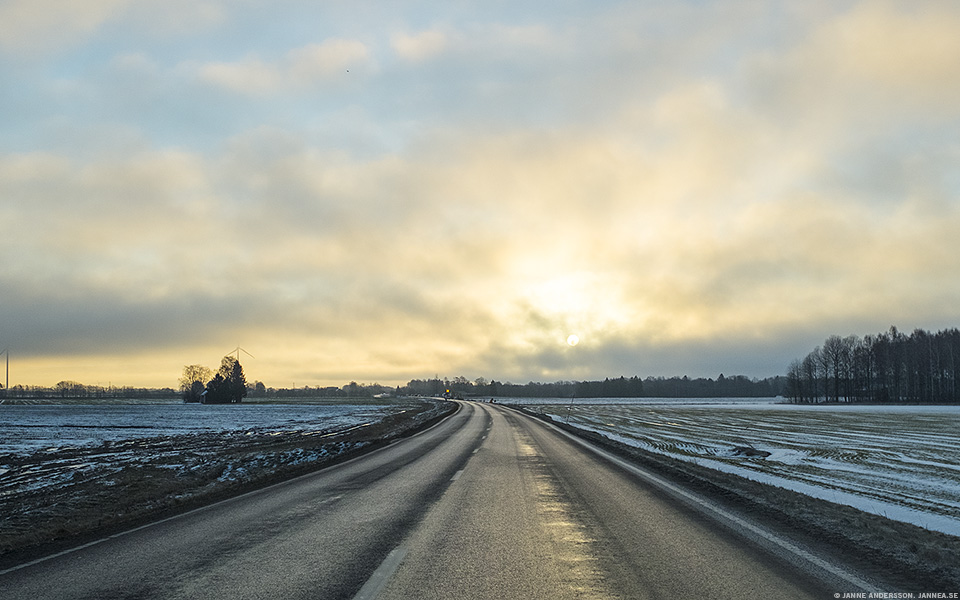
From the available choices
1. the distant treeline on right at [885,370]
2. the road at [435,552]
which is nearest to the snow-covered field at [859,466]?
the road at [435,552]

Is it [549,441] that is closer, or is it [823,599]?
[823,599]

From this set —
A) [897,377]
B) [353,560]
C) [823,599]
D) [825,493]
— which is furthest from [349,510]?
[897,377]

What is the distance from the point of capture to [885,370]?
13100 cm

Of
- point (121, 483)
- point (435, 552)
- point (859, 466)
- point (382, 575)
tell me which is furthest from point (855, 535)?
point (121, 483)

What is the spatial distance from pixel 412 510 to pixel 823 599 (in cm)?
640

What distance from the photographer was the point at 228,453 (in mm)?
22531

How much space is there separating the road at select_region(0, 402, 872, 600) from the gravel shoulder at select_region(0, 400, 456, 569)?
34.7 inches

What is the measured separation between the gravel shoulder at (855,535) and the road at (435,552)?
667 mm

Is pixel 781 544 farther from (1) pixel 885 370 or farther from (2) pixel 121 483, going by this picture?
(1) pixel 885 370

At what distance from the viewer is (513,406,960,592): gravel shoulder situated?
6093 millimetres

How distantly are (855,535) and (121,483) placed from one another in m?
16.1

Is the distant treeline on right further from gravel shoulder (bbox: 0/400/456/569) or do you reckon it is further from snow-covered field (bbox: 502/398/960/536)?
gravel shoulder (bbox: 0/400/456/569)

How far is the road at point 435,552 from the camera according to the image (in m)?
5.61

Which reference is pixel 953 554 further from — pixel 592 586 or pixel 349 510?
pixel 349 510
